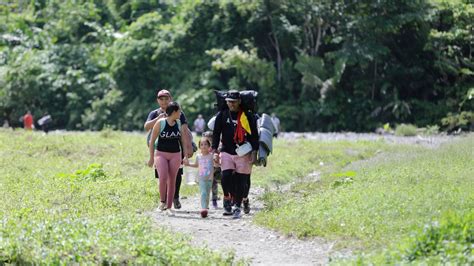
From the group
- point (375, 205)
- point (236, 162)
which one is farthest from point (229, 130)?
point (375, 205)

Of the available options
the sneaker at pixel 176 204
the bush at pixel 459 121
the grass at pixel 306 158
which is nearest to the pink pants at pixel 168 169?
the sneaker at pixel 176 204

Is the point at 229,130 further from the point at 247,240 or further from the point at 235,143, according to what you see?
the point at 247,240

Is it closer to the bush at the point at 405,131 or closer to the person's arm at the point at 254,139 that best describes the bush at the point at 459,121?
the bush at the point at 405,131

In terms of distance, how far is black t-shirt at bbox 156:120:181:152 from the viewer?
1425cm

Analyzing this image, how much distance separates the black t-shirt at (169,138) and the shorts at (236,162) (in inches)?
29.2

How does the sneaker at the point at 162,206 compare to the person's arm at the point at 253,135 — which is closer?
the person's arm at the point at 253,135

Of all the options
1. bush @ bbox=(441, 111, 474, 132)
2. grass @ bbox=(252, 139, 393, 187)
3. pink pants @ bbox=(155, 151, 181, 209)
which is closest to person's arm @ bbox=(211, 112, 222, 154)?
pink pants @ bbox=(155, 151, 181, 209)

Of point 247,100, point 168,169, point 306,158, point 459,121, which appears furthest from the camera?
point 459,121

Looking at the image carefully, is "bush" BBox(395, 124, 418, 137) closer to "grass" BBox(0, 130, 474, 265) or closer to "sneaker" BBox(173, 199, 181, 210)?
"grass" BBox(0, 130, 474, 265)

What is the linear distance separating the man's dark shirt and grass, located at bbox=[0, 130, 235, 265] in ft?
5.49

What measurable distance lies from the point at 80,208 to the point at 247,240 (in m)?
3.02

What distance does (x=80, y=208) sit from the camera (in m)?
13.9

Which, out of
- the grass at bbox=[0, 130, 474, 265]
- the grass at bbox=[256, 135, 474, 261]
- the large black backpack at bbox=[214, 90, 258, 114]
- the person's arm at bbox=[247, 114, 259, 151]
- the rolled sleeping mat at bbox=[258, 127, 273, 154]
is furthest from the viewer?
the rolled sleeping mat at bbox=[258, 127, 273, 154]

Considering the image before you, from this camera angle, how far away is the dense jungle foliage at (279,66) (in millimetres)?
40375
